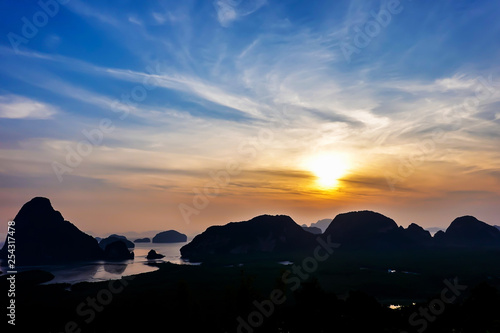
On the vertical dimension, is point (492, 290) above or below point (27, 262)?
above

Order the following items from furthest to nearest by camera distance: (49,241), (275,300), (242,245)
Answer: (242,245) → (49,241) → (275,300)

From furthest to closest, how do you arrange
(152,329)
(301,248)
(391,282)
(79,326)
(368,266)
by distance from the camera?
(301,248)
(368,266)
(391,282)
(79,326)
(152,329)

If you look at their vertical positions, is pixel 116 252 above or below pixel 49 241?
below

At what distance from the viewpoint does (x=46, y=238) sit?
17275 centimetres

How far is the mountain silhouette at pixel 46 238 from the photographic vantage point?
167 meters

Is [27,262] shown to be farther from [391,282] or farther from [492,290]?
[492,290]

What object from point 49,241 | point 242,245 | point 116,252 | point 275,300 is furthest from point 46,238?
point 275,300

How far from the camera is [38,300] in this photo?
62000 mm

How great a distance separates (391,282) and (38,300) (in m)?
82.9

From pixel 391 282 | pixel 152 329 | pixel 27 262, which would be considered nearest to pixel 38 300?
pixel 152 329

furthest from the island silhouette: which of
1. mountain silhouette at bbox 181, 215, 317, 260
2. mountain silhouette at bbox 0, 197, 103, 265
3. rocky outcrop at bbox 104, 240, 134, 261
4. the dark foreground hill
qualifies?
mountain silhouette at bbox 181, 215, 317, 260

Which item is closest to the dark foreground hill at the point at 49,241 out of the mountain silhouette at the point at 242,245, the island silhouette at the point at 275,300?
the island silhouette at the point at 275,300

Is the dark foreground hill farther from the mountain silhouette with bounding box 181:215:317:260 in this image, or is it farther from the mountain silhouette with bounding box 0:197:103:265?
the mountain silhouette with bounding box 181:215:317:260

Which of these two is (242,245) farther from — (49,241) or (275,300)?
(275,300)
